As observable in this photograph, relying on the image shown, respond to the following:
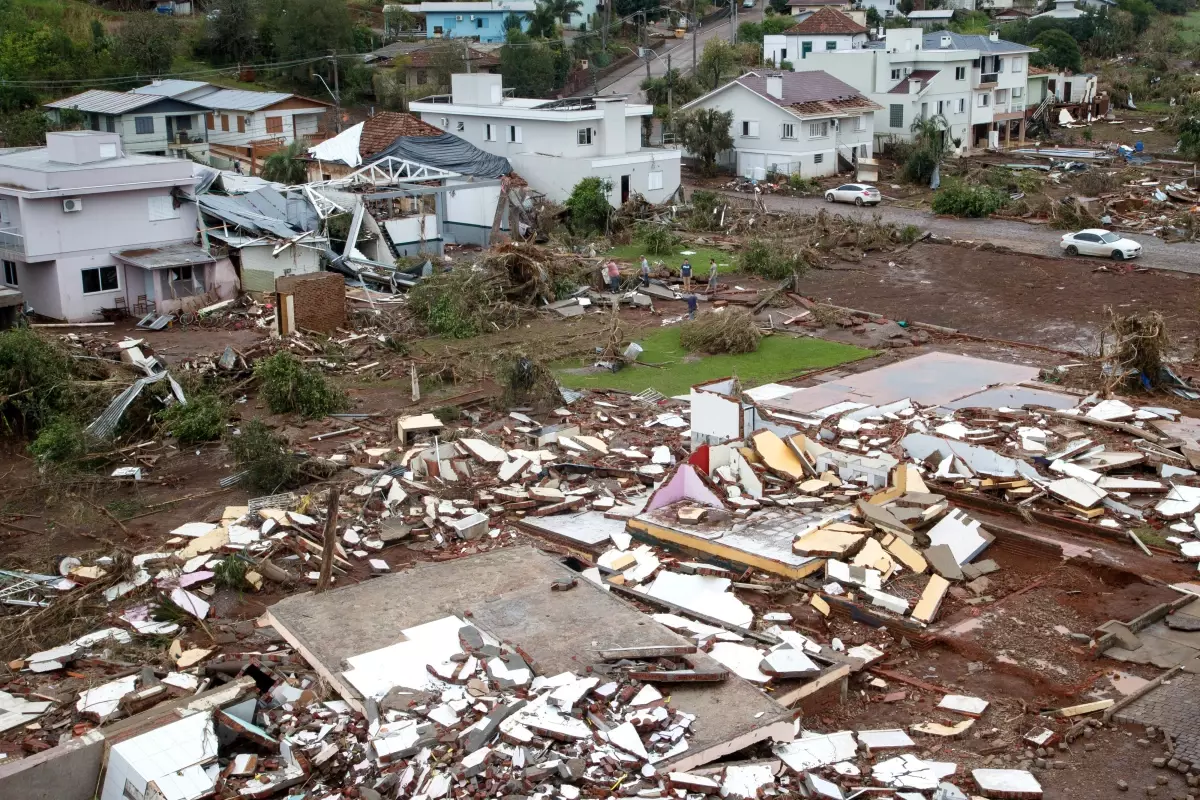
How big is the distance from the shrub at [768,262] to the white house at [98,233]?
12769 millimetres

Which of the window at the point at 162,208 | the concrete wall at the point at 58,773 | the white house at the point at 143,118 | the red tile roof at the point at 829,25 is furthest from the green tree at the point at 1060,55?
the concrete wall at the point at 58,773

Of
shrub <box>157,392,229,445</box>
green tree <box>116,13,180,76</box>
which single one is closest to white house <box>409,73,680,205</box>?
green tree <box>116,13,180,76</box>

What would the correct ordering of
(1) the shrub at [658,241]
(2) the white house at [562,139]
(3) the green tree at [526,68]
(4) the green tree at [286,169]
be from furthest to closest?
1. (3) the green tree at [526,68]
2. (4) the green tree at [286,169]
3. (2) the white house at [562,139]
4. (1) the shrub at [658,241]

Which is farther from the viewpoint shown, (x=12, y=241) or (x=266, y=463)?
(x=12, y=241)

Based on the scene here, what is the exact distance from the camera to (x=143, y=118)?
44250mm

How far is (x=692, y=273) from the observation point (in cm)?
3183

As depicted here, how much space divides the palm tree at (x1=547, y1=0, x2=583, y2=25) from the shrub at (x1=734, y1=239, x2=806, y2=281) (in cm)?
4144

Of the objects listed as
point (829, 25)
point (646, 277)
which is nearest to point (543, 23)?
point (829, 25)

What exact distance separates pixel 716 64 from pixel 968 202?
24.7 m

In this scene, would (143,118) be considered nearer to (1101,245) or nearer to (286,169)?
(286,169)

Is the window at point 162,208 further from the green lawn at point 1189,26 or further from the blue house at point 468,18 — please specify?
the green lawn at point 1189,26

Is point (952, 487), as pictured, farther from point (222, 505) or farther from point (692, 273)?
point (692, 273)

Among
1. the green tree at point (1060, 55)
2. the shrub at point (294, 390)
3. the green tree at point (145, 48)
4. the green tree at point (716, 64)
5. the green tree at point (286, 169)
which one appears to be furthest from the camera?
the green tree at point (1060, 55)

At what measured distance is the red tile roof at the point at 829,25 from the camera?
62531 millimetres
